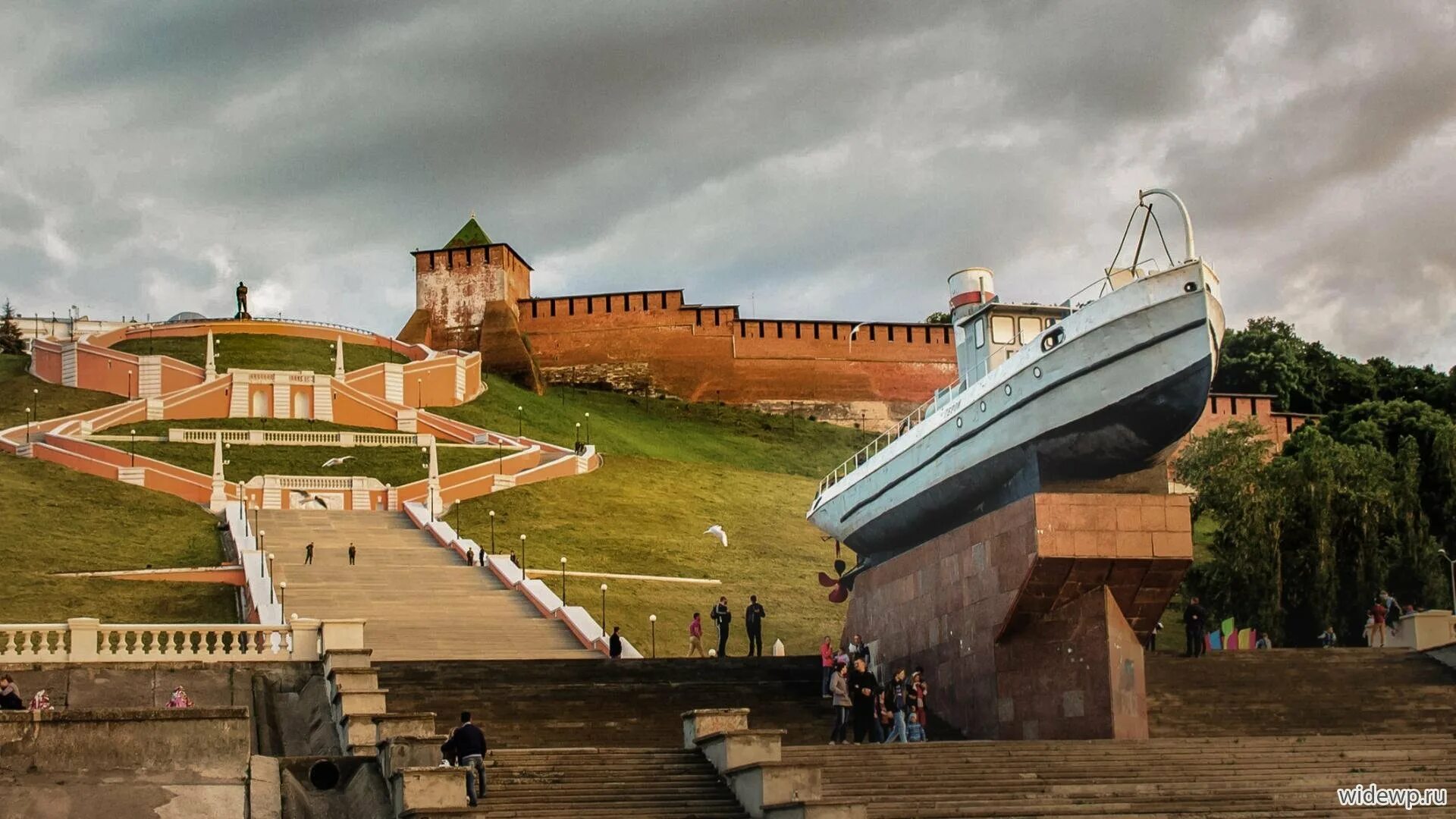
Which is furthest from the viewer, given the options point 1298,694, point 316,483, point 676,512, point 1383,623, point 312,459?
point 312,459

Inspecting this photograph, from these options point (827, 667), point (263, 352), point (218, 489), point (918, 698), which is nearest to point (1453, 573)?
point (827, 667)

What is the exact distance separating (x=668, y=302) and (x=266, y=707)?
5082cm

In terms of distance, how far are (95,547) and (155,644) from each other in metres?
17.3

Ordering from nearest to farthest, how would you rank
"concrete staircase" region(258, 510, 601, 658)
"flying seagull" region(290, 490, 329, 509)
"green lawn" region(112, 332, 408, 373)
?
"concrete staircase" region(258, 510, 601, 658) → "flying seagull" region(290, 490, 329, 509) → "green lawn" region(112, 332, 408, 373)

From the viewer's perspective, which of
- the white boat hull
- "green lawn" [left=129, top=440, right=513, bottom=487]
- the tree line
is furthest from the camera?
"green lawn" [left=129, top=440, right=513, bottom=487]

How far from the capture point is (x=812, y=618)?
3156cm

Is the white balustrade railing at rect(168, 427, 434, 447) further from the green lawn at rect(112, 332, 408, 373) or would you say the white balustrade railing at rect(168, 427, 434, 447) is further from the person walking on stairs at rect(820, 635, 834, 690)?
the person walking on stairs at rect(820, 635, 834, 690)

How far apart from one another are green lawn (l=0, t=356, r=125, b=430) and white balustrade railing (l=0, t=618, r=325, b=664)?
35.4 meters

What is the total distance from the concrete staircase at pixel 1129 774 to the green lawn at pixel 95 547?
16858 millimetres

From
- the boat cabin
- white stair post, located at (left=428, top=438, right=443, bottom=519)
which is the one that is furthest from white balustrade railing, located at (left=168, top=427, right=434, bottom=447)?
the boat cabin

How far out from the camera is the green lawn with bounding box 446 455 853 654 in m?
31.2

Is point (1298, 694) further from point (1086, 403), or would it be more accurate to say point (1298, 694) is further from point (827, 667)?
point (827, 667)

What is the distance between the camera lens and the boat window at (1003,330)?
21.9 metres

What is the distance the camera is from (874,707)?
54.3 ft
